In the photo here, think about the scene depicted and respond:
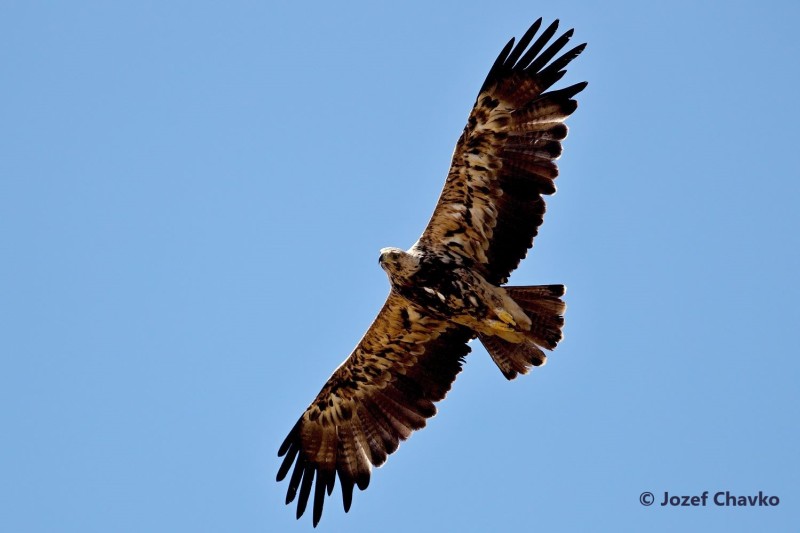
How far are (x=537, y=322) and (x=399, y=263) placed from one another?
183cm

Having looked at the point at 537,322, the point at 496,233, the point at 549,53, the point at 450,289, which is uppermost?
the point at 549,53

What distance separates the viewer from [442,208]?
13.7 metres

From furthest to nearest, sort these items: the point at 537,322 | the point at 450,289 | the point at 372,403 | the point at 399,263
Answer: the point at 372,403, the point at 537,322, the point at 450,289, the point at 399,263

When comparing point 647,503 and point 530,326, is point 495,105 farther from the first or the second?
point 647,503

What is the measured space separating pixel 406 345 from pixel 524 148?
2987 millimetres

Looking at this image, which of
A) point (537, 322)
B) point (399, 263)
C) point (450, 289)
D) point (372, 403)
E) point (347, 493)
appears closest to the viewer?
point (399, 263)

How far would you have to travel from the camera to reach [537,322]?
44.3 ft

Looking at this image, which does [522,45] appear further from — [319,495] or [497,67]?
[319,495]

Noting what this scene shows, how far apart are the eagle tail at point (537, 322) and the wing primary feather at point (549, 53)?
264 cm

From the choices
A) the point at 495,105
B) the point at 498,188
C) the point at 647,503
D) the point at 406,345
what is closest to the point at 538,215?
the point at 498,188

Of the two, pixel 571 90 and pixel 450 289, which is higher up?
pixel 571 90

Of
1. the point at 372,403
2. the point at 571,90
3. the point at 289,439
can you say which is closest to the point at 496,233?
the point at 571,90

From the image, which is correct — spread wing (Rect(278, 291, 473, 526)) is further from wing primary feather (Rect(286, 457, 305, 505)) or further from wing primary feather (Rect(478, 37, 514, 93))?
wing primary feather (Rect(478, 37, 514, 93))

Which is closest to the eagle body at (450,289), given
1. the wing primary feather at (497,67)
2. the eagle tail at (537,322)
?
the eagle tail at (537,322)
